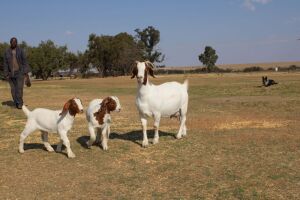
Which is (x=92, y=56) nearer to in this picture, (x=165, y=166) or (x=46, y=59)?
(x=46, y=59)

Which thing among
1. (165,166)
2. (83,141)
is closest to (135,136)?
(83,141)

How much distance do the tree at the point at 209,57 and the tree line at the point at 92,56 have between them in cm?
1837

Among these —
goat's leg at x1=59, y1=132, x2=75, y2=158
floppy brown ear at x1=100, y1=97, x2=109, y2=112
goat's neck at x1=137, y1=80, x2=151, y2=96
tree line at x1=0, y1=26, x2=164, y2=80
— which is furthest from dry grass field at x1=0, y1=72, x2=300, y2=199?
tree line at x1=0, y1=26, x2=164, y2=80

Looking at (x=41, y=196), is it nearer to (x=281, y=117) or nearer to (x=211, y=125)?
(x=211, y=125)

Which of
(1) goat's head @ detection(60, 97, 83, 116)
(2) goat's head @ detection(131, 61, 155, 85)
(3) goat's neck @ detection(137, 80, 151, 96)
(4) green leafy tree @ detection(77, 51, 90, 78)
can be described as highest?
(2) goat's head @ detection(131, 61, 155, 85)

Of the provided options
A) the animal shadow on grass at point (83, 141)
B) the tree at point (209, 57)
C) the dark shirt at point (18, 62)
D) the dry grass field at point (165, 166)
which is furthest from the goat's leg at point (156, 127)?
the tree at point (209, 57)

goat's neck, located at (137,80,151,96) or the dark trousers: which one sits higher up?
goat's neck, located at (137,80,151,96)

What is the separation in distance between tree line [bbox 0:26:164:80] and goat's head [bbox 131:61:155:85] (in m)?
72.5

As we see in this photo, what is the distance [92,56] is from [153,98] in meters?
83.7

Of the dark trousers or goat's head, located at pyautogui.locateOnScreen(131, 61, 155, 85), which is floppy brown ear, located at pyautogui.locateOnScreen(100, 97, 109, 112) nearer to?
goat's head, located at pyautogui.locateOnScreen(131, 61, 155, 85)

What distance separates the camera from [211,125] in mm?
13992

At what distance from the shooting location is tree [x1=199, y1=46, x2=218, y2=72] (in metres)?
Answer: 112

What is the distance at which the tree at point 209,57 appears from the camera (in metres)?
112

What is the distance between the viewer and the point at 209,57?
371ft
